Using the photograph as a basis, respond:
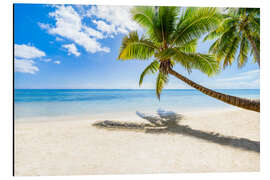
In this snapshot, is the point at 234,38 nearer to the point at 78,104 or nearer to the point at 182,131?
the point at 182,131

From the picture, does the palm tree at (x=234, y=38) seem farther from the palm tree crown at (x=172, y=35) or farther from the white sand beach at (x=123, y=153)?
the white sand beach at (x=123, y=153)

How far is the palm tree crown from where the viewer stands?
1.78 m

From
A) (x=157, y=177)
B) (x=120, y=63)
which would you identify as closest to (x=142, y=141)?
(x=157, y=177)

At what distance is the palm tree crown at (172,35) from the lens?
1782 millimetres

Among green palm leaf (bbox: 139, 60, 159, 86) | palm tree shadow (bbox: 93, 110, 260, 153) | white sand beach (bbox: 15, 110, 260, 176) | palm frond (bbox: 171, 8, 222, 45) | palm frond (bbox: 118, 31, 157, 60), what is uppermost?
palm frond (bbox: 171, 8, 222, 45)

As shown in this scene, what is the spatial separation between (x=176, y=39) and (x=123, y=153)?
2.41 meters

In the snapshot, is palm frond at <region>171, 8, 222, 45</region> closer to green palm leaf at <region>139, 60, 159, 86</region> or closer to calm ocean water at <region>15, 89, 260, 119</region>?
green palm leaf at <region>139, 60, 159, 86</region>

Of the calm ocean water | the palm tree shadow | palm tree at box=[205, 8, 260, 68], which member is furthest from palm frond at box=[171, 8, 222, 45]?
the palm tree shadow

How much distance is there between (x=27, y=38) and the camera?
195cm

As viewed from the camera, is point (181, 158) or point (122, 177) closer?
point (122, 177)

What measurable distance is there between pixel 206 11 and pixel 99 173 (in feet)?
10.2

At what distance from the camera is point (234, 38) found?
8.54ft
